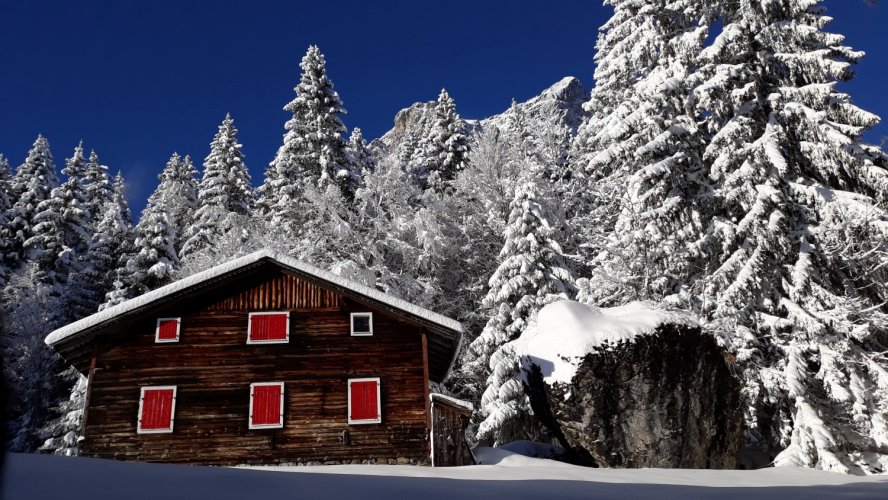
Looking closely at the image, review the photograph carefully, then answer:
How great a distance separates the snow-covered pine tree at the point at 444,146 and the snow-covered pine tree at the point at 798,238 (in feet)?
81.1

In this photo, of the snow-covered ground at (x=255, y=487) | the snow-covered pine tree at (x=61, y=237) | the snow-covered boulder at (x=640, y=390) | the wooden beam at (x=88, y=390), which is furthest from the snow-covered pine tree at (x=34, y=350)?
the snow-covered ground at (x=255, y=487)

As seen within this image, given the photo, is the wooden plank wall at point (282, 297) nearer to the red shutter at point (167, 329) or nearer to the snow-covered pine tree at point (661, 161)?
the red shutter at point (167, 329)

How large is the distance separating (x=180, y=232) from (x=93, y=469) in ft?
151

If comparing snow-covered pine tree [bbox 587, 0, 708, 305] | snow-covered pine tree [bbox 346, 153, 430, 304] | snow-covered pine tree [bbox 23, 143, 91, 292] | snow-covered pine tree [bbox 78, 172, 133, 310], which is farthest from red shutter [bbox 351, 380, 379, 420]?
snow-covered pine tree [bbox 23, 143, 91, 292]

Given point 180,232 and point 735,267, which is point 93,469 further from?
point 180,232

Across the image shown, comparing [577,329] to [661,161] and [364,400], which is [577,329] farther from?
[364,400]

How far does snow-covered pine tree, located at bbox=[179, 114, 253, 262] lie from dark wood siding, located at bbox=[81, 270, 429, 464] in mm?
18672

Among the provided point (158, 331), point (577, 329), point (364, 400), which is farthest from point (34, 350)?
Result: point (577, 329)

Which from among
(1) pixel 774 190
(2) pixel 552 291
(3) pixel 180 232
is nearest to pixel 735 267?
(1) pixel 774 190

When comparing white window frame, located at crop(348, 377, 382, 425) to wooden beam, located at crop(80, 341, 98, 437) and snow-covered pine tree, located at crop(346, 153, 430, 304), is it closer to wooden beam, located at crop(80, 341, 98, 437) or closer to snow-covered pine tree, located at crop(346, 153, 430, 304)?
wooden beam, located at crop(80, 341, 98, 437)

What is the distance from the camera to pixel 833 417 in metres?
18.6

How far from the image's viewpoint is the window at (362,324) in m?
20.8

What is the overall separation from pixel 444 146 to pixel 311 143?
12640mm

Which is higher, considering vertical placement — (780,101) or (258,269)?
(780,101)
